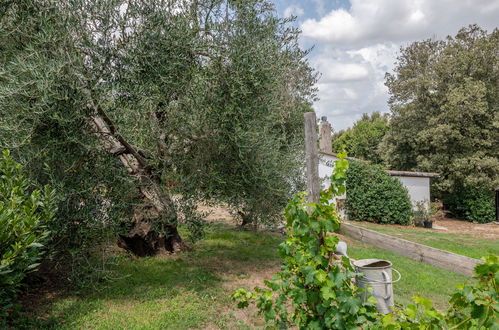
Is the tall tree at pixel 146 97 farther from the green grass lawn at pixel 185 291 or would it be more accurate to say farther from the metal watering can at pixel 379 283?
the metal watering can at pixel 379 283

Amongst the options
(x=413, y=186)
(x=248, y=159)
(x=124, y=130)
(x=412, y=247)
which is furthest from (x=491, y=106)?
(x=124, y=130)

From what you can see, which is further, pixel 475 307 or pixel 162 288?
pixel 162 288

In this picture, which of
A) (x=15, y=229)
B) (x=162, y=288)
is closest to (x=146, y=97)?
(x=15, y=229)

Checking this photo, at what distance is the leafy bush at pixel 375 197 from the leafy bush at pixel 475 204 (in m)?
7.37

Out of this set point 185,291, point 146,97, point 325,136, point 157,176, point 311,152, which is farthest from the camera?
point 325,136

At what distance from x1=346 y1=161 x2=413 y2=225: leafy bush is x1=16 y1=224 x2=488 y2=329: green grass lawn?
7.20 m

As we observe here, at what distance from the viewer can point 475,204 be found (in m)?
20.8

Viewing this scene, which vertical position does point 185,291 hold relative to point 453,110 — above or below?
below

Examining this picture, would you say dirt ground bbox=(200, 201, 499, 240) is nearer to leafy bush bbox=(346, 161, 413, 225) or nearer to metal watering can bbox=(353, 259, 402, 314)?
leafy bush bbox=(346, 161, 413, 225)

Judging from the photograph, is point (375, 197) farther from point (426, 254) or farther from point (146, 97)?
point (146, 97)

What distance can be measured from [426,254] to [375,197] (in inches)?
Result: 384

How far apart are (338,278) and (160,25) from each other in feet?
14.6

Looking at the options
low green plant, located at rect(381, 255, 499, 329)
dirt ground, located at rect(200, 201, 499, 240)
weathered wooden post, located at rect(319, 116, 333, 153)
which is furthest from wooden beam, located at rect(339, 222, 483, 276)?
weathered wooden post, located at rect(319, 116, 333, 153)

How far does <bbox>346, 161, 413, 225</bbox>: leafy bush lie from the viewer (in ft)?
52.7
